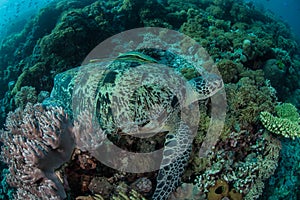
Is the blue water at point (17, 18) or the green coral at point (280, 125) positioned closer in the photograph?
the green coral at point (280, 125)

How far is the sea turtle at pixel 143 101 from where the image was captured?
3.12 m

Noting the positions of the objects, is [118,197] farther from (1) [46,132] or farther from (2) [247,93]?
(2) [247,93]

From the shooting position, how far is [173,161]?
3094mm

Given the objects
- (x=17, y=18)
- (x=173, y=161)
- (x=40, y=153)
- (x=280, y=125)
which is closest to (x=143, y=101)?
(x=173, y=161)

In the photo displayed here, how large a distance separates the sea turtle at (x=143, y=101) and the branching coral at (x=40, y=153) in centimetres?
24

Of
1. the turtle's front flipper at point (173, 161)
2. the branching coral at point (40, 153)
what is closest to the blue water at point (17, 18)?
the branching coral at point (40, 153)

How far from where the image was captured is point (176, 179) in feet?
10.1

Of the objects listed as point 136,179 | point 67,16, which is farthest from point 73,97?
point 67,16

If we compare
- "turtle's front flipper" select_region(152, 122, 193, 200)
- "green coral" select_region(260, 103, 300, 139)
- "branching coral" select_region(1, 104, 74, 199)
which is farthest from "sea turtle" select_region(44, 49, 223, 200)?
"green coral" select_region(260, 103, 300, 139)

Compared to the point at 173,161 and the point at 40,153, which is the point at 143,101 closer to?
the point at 173,161

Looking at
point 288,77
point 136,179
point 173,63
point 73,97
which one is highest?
point 73,97

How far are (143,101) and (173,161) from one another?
928 mm

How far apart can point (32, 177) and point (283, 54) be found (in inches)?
284

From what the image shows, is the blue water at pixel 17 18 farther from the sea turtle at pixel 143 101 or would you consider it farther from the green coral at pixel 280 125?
the green coral at pixel 280 125
